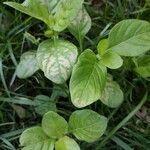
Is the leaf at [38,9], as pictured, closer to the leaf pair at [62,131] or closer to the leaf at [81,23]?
the leaf at [81,23]

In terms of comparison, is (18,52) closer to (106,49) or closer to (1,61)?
(1,61)

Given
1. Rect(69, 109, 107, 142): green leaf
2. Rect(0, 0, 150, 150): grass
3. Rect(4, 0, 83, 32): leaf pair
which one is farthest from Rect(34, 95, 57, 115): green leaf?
Rect(4, 0, 83, 32): leaf pair

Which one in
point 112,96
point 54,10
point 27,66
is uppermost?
point 54,10

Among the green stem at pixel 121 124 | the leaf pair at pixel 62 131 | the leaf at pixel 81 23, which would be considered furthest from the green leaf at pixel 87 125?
the leaf at pixel 81 23

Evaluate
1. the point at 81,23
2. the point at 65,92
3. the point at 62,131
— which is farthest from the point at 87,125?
the point at 81,23

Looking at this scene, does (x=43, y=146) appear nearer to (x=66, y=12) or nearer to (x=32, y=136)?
(x=32, y=136)

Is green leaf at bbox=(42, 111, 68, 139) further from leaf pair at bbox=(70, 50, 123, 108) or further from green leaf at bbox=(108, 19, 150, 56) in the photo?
green leaf at bbox=(108, 19, 150, 56)

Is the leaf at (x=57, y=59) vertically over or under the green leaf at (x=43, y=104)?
over
